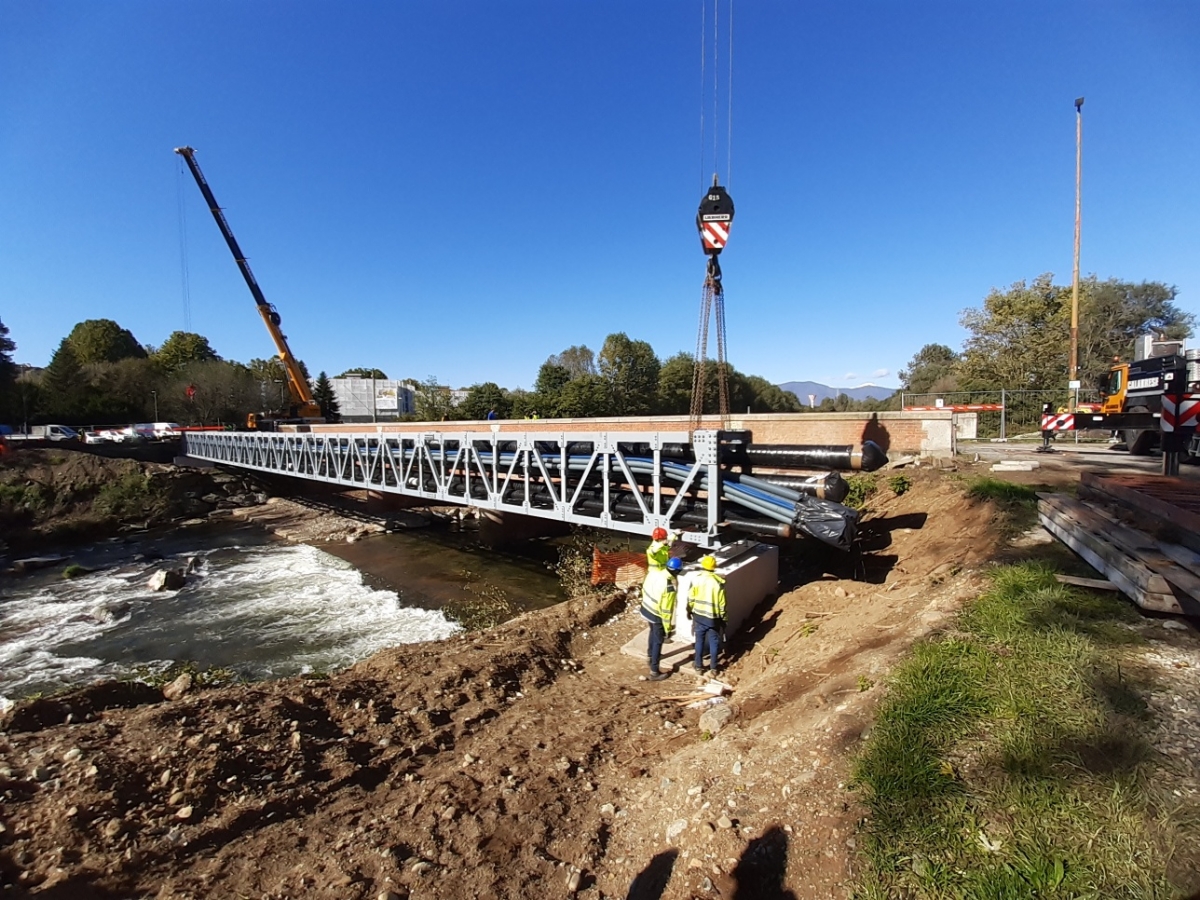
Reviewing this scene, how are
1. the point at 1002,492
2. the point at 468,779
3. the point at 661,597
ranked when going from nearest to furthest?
the point at 468,779, the point at 661,597, the point at 1002,492

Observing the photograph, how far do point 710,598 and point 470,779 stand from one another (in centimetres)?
347

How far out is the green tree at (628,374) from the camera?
Result: 187 feet

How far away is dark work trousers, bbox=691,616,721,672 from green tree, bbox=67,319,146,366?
251 feet

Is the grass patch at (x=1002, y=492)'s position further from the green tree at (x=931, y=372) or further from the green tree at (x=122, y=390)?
the green tree at (x=122, y=390)

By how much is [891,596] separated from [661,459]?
4224mm

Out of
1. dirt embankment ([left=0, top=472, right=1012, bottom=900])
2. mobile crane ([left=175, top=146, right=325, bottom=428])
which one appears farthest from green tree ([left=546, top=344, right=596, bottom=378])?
dirt embankment ([left=0, top=472, right=1012, bottom=900])

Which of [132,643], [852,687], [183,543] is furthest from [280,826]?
[183,543]

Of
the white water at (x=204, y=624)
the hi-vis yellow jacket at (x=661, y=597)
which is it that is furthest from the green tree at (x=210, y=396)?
the hi-vis yellow jacket at (x=661, y=597)

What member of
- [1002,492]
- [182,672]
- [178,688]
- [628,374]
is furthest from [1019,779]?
[628,374]

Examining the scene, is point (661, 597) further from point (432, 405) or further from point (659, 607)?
point (432, 405)

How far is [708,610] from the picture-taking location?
6.70 m

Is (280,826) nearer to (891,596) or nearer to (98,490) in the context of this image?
(891,596)

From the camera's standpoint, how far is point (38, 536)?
2291 centimetres

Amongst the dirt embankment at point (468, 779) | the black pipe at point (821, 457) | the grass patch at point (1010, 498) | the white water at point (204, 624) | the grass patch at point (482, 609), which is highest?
the black pipe at point (821, 457)
